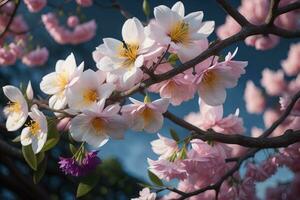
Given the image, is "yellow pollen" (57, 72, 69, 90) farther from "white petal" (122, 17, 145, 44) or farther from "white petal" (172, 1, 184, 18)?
"white petal" (172, 1, 184, 18)

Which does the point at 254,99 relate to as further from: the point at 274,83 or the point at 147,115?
the point at 147,115

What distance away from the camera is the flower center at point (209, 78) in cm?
113

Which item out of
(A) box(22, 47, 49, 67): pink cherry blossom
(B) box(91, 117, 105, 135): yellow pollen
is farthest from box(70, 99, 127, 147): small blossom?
(A) box(22, 47, 49, 67): pink cherry blossom

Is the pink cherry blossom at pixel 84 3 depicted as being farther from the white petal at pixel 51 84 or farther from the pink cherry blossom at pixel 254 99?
the white petal at pixel 51 84

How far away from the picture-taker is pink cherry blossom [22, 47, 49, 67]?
4.91m

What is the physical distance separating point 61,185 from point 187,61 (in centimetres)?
480

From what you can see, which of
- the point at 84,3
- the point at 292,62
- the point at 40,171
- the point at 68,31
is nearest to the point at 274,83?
the point at 292,62

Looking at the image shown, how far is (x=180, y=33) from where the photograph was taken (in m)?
1.07

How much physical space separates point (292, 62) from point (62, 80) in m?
3.27

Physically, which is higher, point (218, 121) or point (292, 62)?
point (218, 121)

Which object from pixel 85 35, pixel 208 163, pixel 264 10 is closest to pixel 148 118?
pixel 208 163

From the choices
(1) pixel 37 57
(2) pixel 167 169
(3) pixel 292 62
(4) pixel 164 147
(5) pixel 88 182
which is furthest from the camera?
(1) pixel 37 57

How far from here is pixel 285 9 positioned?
138cm

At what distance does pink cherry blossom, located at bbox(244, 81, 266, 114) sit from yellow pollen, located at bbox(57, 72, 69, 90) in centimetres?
325
